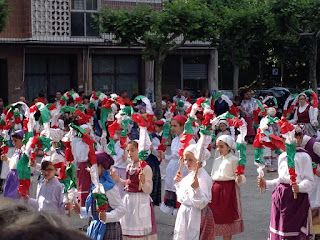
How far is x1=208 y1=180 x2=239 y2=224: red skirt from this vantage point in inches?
303

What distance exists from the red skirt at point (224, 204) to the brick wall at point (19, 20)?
51.7 ft

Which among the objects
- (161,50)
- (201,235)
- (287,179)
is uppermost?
(161,50)

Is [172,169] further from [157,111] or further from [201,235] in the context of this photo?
[157,111]

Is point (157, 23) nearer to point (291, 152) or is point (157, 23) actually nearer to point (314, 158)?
point (314, 158)

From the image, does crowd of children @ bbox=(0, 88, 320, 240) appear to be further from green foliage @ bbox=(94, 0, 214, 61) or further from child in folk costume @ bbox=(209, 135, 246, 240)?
green foliage @ bbox=(94, 0, 214, 61)

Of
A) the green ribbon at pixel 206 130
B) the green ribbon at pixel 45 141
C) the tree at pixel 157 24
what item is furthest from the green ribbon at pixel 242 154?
the tree at pixel 157 24

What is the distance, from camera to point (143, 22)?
774 inches

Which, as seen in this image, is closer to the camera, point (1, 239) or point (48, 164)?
point (1, 239)

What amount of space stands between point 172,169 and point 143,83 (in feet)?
53.3

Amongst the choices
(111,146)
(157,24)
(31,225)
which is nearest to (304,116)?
(157,24)

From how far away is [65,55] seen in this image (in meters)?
24.1

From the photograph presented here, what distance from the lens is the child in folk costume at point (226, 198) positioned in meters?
7.69

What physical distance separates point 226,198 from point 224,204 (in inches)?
3.0

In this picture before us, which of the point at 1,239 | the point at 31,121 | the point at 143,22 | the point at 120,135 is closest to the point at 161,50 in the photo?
→ the point at 143,22
